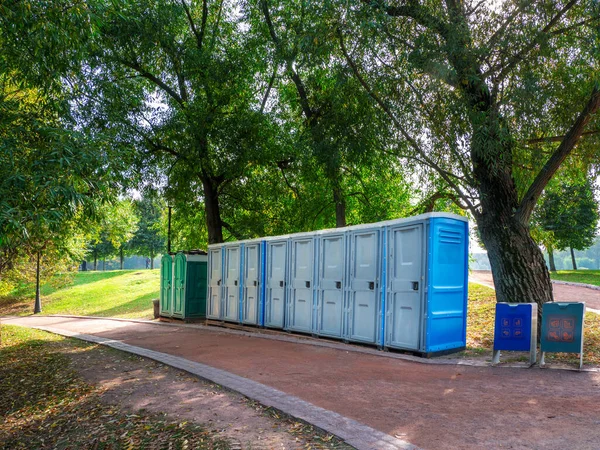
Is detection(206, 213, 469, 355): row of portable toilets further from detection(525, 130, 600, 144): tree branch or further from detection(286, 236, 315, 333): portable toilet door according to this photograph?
detection(525, 130, 600, 144): tree branch

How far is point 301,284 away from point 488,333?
4.25 meters

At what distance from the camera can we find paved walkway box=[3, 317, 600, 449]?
15.5 ft

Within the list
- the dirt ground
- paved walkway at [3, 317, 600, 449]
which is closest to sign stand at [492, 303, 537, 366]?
paved walkway at [3, 317, 600, 449]

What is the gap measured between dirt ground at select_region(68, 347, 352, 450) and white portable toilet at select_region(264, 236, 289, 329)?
402cm

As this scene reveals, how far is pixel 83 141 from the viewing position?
707cm

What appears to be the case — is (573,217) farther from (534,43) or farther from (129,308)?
(534,43)

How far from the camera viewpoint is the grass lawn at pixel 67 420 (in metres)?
5.18

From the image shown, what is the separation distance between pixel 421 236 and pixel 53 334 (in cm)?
1151

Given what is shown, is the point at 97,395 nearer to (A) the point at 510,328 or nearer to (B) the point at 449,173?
(A) the point at 510,328

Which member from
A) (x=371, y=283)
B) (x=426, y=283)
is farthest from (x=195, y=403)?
(x=371, y=283)

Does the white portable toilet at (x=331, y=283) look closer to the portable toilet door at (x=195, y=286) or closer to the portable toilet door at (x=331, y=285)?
the portable toilet door at (x=331, y=285)

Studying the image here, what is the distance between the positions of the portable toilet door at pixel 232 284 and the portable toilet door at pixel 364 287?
15.2 ft

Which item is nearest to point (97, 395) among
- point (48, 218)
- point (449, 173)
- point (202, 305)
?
point (48, 218)

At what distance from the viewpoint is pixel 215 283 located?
15.8 meters
